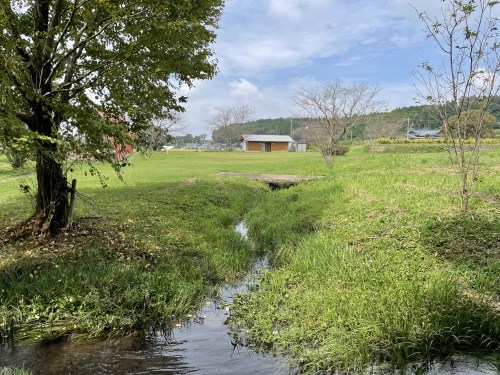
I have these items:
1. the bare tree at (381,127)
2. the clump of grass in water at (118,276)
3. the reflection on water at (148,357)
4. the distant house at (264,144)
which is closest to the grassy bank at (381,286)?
the reflection on water at (148,357)

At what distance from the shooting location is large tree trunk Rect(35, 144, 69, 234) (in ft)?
24.9

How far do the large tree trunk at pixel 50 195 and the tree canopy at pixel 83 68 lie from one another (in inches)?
0.7

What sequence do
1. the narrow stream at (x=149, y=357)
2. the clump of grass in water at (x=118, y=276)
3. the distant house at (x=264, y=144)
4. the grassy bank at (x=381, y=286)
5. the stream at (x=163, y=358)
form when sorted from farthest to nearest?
the distant house at (x=264, y=144) → the clump of grass in water at (x=118, y=276) → the grassy bank at (x=381, y=286) → the narrow stream at (x=149, y=357) → the stream at (x=163, y=358)

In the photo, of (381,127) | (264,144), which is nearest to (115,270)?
(381,127)

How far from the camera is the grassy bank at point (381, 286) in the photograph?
444 centimetres

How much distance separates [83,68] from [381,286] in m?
6.73

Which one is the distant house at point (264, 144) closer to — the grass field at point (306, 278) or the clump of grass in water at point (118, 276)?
the grass field at point (306, 278)

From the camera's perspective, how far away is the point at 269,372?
426cm

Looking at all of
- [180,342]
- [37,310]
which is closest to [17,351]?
[37,310]

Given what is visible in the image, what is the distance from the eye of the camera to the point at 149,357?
4.61 m

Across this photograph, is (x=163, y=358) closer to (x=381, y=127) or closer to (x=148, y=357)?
(x=148, y=357)

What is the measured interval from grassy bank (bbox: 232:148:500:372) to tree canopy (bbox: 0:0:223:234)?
11.9 feet

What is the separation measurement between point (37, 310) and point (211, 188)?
11334 mm

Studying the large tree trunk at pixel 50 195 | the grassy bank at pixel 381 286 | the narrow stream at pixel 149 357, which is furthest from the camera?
the large tree trunk at pixel 50 195
